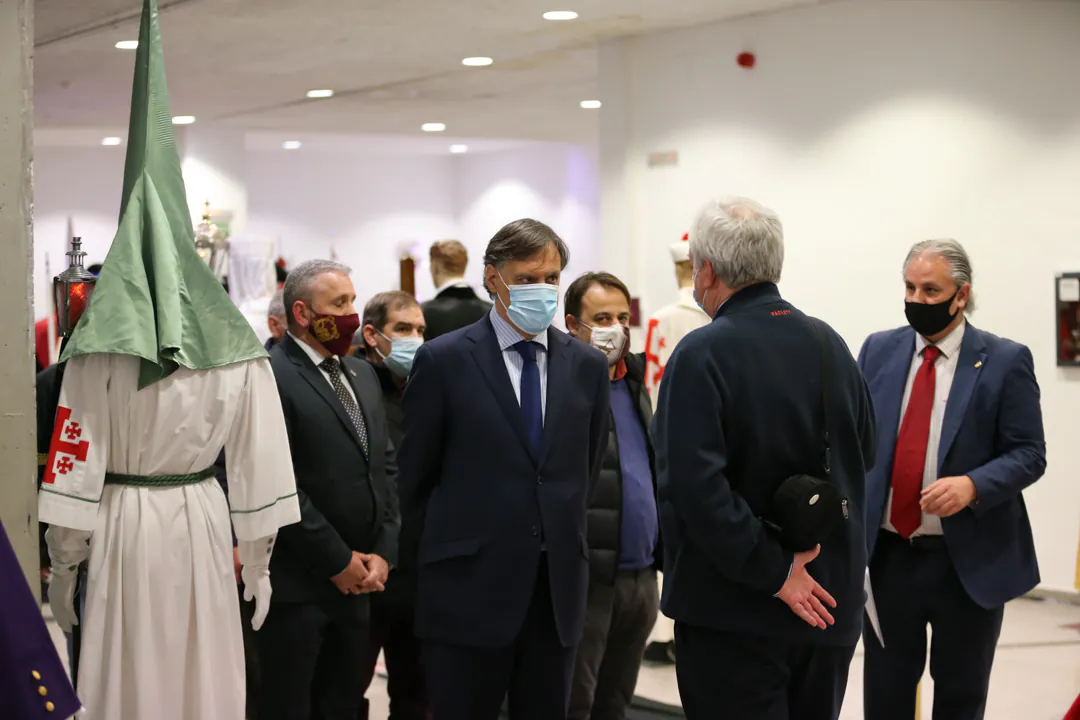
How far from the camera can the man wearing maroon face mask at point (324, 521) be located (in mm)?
3547

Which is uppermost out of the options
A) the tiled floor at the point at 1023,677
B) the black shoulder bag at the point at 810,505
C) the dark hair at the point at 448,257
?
the dark hair at the point at 448,257

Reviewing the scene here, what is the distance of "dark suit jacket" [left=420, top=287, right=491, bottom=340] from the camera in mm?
5898

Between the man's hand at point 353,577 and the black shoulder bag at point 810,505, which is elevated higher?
the black shoulder bag at point 810,505

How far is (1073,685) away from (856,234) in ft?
9.17

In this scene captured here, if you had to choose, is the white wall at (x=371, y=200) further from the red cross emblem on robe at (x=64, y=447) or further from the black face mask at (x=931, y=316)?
the red cross emblem on robe at (x=64, y=447)

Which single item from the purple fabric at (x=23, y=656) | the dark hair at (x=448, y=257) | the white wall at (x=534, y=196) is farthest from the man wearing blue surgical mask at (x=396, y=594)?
the white wall at (x=534, y=196)

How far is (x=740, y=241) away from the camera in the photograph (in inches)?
108

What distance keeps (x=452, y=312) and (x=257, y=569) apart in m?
2.85

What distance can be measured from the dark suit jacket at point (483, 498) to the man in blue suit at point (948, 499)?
101cm

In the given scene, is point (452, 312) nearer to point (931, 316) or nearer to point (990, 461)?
point (931, 316)

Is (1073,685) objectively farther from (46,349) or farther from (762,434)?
(46,349)

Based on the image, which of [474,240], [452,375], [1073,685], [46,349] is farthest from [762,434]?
[474,240]

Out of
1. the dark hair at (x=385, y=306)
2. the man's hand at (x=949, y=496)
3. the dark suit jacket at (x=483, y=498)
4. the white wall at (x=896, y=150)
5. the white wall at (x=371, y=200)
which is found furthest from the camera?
the white wall at (x=371, y=200)

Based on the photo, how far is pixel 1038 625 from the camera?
6250 millimetres
